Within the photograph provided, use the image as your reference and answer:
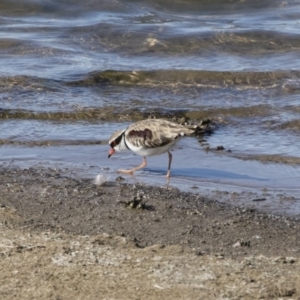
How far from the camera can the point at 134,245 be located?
5.41m

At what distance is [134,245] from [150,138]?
105 inches

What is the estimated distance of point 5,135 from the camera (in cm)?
934

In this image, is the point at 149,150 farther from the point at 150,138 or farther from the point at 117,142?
the point at 117,142

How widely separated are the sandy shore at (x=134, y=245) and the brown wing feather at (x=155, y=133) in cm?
69

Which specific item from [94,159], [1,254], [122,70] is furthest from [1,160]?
[122,70]

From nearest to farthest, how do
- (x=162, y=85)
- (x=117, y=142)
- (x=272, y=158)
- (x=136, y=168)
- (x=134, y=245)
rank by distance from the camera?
(x=134, y=245)
(x=136, y=168)
(x=117, y=142)
(x=272, y=158)
(x=162, y=85)

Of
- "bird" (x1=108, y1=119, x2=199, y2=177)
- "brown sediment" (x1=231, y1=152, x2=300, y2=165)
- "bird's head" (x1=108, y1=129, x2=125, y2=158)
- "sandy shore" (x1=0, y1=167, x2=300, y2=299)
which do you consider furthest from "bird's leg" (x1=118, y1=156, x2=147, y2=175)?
"brown sediment" (x1=231, y1=152, x2=300, y2=165)

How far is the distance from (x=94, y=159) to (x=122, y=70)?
4.79 m

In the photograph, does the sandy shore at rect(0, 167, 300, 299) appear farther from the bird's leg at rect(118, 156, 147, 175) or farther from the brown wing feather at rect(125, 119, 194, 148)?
the brown wing feather at rect(125, 119, 194, 148)

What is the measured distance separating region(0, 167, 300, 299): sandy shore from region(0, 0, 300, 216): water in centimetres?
58

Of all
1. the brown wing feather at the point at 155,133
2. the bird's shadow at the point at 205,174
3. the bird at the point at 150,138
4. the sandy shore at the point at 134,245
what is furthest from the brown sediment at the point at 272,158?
the sandy shore at the point at 134,245

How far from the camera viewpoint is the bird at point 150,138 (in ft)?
26.0

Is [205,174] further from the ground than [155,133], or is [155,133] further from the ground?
[155,133]

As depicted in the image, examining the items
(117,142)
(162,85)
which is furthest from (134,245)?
(162,85)
